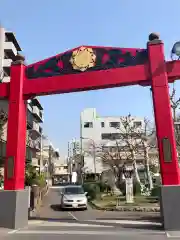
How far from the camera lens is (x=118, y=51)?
12.4 meters

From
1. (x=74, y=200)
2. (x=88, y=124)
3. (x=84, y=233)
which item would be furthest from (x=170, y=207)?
(x=88, y=124)

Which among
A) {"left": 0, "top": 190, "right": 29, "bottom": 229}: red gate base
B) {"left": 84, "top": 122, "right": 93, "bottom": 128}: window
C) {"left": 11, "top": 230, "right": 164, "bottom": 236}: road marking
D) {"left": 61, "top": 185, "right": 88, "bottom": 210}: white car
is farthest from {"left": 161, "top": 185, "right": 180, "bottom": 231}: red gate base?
{"left": 84, "top": 122, "right": 93, "bottom": 128}: window

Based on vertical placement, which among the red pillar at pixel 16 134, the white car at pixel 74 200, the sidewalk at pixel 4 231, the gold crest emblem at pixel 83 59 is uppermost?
the gold crest emblem at pixel 83 59

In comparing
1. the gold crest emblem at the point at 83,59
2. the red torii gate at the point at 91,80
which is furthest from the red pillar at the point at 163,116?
the gold crest emblem at the point at 83,59

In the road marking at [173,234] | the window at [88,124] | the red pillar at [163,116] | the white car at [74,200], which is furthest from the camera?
the window at [88,124]

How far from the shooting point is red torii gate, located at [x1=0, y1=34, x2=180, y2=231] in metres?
11.2

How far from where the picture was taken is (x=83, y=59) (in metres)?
12.6

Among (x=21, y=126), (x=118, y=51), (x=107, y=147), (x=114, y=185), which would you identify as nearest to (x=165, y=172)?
(x=118, y=51)

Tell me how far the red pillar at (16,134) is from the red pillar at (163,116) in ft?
18.6

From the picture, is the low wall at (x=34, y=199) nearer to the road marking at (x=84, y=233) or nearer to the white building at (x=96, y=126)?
the road marking at (x=84, y=233)

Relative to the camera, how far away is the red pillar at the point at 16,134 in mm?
11953

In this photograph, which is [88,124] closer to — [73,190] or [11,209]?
[73,190]

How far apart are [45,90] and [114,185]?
76.9ft

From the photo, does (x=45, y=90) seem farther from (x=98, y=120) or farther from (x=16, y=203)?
(x=98, y=120)
